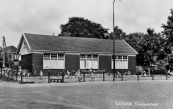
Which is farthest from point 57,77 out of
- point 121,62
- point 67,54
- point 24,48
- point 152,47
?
point 152,47

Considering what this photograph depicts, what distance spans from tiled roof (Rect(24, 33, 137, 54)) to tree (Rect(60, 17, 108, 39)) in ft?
83.6

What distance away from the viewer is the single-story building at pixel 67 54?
118 ft

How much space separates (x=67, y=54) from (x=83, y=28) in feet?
115

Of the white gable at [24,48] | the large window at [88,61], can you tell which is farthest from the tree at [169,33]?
the white gable at [24,48]

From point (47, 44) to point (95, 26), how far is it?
3859 centimetres

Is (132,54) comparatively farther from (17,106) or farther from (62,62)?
(17,106)

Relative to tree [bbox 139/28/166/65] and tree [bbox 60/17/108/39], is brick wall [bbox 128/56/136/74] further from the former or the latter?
tree [bbox 60/17/108/39]

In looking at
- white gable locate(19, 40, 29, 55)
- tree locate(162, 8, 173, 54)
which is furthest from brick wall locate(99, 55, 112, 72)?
tree locate(162, 8, 173, 54)

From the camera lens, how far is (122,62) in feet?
139

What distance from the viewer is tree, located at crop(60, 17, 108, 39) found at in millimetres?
71375

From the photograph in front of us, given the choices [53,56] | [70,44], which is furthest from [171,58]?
[53,56]

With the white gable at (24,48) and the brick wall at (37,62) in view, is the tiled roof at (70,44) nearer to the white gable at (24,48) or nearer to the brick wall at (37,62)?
the brick wall at (37,62)

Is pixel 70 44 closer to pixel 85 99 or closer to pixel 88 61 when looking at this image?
pixel 88 61

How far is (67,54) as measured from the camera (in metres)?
37.8
